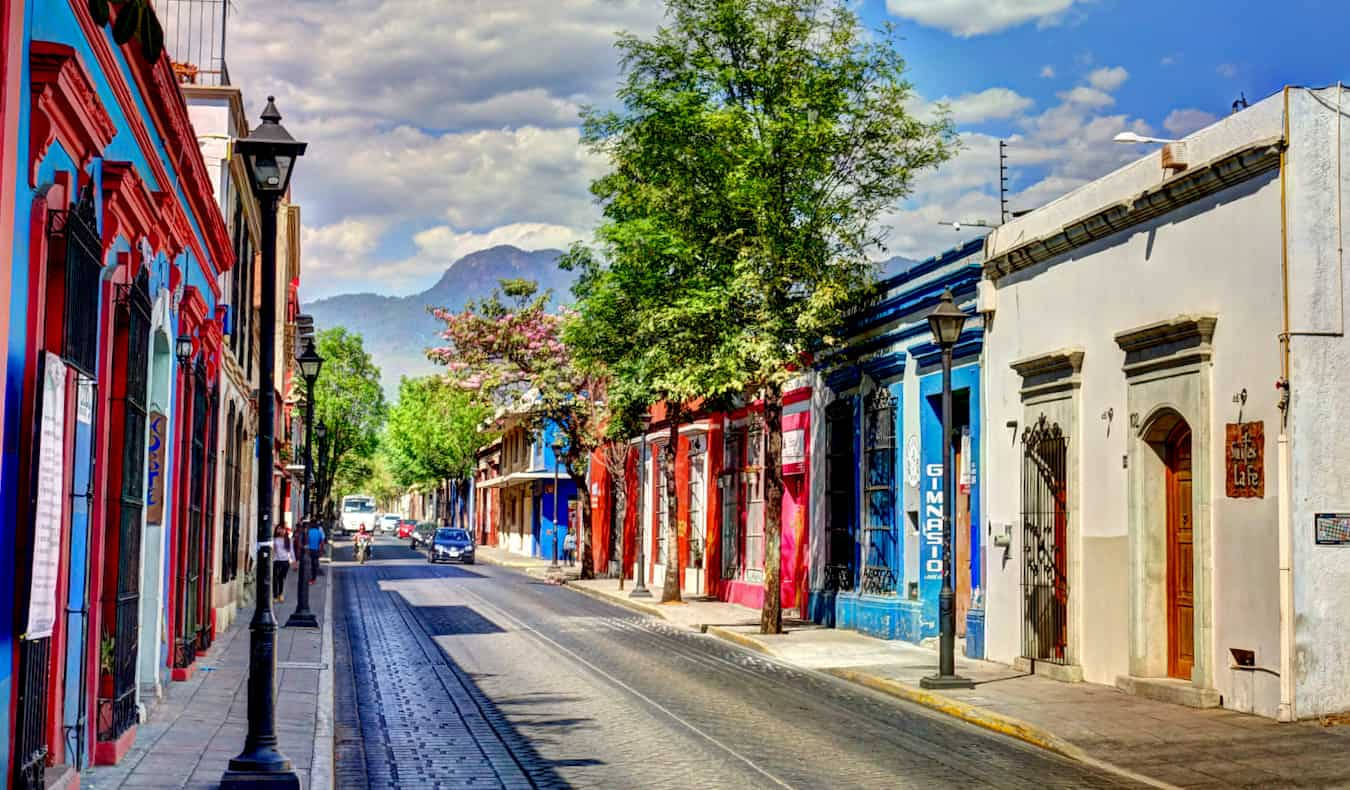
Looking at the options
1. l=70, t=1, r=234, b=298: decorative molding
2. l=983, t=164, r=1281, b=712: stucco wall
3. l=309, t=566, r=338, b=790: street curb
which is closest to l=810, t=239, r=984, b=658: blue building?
l=983, t=164, r=1281, b=712: stucco wall

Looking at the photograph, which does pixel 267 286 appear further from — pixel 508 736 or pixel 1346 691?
pixel 1346 691

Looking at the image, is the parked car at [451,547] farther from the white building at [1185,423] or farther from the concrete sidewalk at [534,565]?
the white building at [1185,423]

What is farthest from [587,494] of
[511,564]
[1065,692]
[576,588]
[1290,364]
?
[1290,364]

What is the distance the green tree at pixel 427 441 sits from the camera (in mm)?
83000

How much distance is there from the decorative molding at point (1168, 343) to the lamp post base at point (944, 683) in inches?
151

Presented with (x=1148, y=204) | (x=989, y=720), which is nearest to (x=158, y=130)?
(x=989, y=720)

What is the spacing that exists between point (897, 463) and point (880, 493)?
3.20 feet

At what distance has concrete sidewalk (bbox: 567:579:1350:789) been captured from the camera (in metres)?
11.2

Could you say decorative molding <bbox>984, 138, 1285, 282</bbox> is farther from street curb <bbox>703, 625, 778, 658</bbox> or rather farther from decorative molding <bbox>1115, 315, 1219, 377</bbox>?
street curb <bbox>703, 625, 778, 658</bbox>

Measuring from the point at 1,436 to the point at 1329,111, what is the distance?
38.4 ft

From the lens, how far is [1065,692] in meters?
16.0

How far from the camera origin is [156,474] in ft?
47.4

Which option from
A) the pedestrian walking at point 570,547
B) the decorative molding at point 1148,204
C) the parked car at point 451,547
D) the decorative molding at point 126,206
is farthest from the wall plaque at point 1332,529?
the parked car at point 451,547

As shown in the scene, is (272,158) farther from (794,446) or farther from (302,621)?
(794,446)
